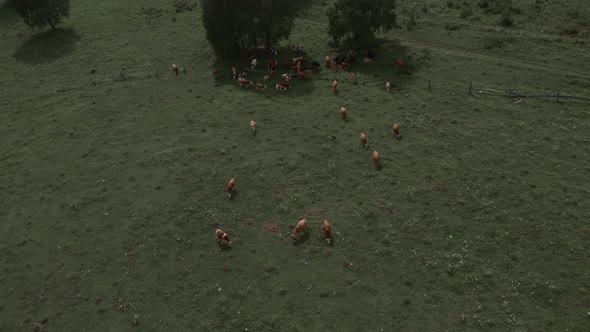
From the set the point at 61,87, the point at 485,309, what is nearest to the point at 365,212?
the point at 485,309

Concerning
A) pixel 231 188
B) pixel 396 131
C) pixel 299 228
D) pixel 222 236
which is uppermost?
pixel 396 131

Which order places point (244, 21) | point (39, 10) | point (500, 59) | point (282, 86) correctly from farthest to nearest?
point (39, 10)
point (244, 21)
point (500, 59)
point (282, 86)

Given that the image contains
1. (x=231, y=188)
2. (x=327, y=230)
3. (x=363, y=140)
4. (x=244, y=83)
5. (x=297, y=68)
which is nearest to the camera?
(x=327, y=230)

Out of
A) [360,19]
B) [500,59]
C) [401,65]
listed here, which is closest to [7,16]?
[360,19]

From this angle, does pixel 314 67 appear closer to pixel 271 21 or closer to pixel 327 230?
pixel 271 21

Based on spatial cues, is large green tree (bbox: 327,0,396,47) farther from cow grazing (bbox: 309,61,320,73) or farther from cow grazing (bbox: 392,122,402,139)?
cow grazing (bbox: 392,122,402,139)

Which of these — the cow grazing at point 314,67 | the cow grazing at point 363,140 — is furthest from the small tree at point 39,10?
the cow grazing at point 363,140

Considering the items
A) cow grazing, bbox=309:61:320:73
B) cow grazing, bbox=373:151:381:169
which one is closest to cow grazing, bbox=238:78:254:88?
cow grazing, bbox=309:61:320:73
